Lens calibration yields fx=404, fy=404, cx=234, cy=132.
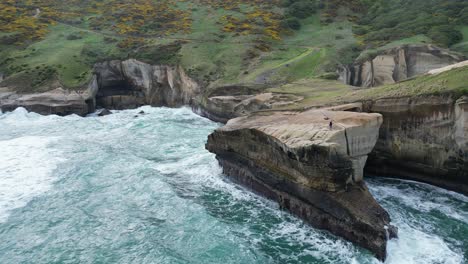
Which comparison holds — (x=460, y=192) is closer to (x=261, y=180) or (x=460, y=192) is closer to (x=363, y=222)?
(x=363, y=222)

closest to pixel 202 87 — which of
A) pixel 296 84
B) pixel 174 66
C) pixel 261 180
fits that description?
pixel 174 66

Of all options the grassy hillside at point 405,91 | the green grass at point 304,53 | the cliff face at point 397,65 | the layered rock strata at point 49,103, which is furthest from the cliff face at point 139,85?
the grassy hillside at point 405,91

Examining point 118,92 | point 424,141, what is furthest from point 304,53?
point 424,141

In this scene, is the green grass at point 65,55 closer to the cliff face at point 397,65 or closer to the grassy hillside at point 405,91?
the grassy hillside at point 405,91

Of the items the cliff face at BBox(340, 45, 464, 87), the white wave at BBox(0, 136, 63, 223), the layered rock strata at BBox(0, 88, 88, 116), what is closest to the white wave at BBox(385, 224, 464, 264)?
the white wave at BBox(0, 136, 63, 223)

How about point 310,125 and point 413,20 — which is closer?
point 310,125

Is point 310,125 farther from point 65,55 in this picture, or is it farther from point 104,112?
point 65,55
